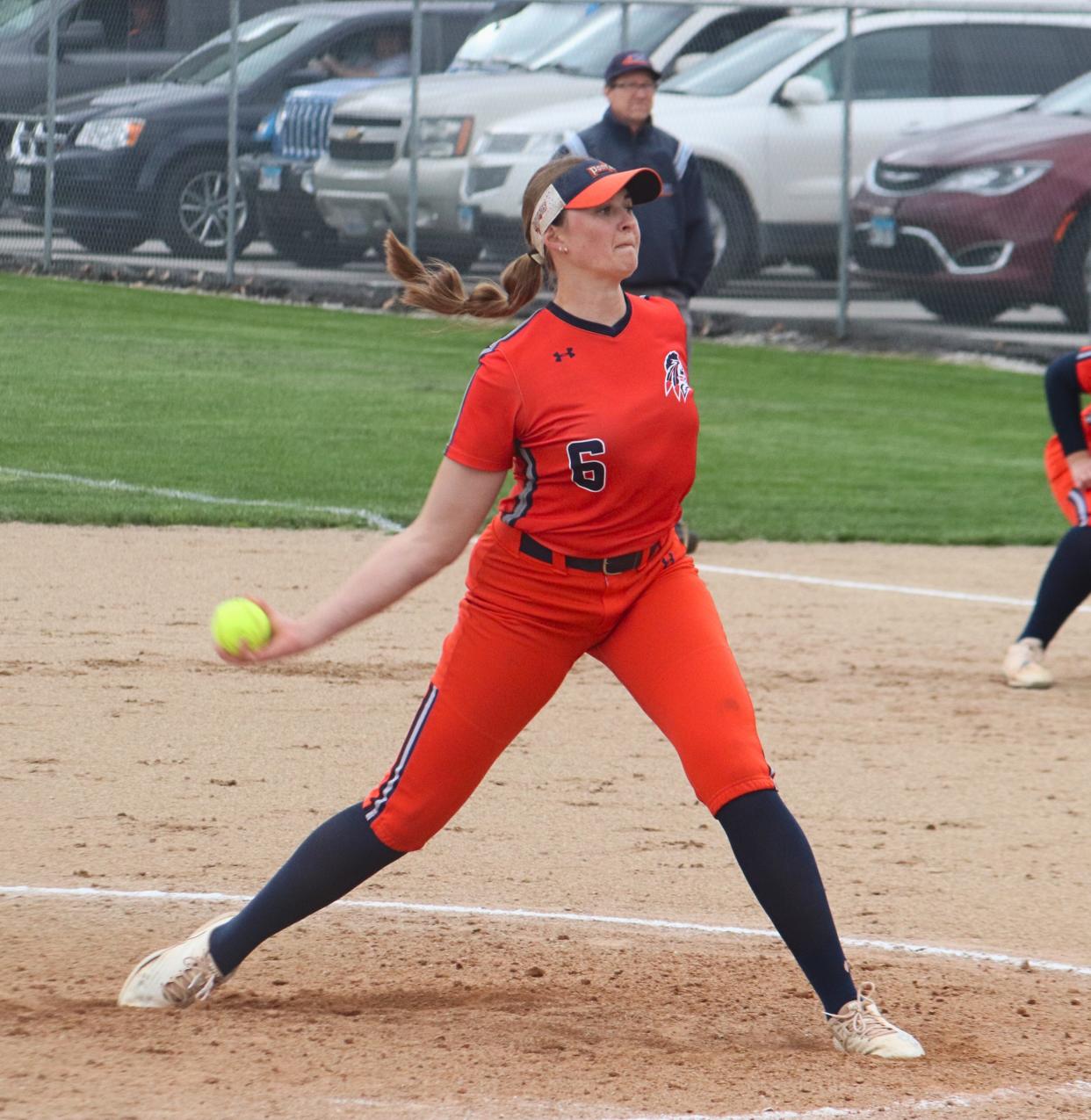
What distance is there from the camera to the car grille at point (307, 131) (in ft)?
60.6

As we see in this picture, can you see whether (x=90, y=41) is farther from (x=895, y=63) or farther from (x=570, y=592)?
(x=570, y=592)

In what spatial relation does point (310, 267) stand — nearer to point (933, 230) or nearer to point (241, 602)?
point (933, 230)

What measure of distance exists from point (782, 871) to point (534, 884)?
56.1 inches

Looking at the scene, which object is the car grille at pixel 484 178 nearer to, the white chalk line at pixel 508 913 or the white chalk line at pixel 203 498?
the white chalk line at pixel 203 498

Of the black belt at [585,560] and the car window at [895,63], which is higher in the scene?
the car window at [895,63]

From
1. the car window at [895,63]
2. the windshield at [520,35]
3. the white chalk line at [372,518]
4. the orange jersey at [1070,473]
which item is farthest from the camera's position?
the windshield at [520,35]

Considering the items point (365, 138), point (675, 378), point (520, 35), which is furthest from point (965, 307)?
point (675, 378)

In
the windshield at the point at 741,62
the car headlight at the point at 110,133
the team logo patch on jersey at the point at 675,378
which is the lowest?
the car headlight at the point at 110,133

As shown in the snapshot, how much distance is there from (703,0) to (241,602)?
15.2 metres

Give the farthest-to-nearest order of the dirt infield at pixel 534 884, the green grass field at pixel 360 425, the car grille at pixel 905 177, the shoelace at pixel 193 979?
the car grille at pixel 905 177 → the green grass field at pixel 360 425 → the shoelace at pixel 193 979 → the dirt infield at pixel 534 884

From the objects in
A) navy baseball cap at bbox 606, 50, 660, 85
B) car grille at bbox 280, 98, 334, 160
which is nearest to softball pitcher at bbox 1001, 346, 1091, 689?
navy baseball cap at bbox 606, 50, 660, 85

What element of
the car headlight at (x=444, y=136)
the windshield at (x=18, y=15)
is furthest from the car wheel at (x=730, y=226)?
the windshield at (x=18, y=15)

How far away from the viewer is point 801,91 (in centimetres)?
1770

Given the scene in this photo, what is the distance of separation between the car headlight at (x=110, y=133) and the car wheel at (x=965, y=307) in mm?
7340
